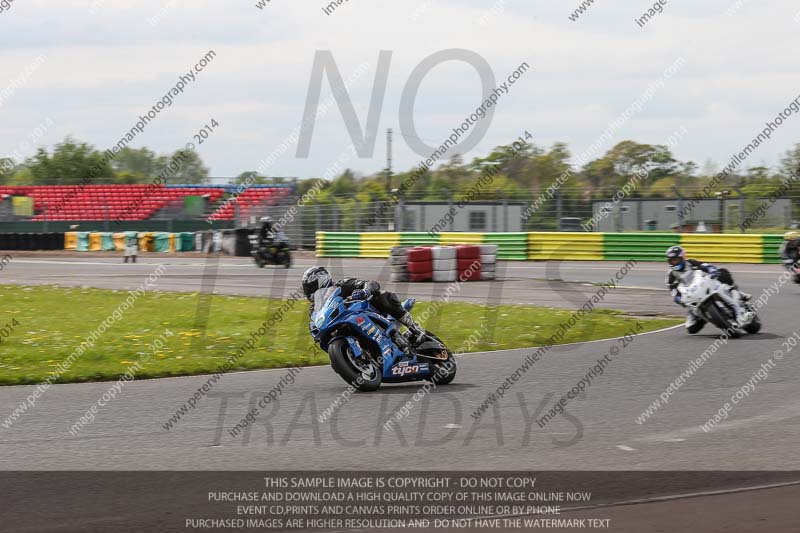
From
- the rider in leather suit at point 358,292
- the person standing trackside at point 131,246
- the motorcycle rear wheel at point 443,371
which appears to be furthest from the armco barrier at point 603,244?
the rider in leather suit at point 358,292

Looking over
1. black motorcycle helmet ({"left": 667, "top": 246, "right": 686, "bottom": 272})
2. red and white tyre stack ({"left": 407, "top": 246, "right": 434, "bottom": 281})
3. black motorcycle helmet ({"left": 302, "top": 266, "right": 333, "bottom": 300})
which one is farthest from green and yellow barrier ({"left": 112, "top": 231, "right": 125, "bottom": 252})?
black motorcycle helmet ({"left": 302, "top": 266, "right": 333, "bottom": 300})

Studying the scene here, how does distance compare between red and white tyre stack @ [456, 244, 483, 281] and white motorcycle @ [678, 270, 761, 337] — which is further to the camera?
red and white tyre stack @ [456, 244, 483, 281]

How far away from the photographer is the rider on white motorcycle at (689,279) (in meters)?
14.1

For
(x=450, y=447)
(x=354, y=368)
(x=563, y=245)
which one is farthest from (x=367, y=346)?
(x=563, y=245)

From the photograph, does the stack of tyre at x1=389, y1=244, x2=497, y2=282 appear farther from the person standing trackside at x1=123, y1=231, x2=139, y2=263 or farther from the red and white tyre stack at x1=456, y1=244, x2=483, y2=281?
the person standing trackside at x1=123, y1=231, x2=139, y2=263

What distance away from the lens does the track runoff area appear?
5.59m

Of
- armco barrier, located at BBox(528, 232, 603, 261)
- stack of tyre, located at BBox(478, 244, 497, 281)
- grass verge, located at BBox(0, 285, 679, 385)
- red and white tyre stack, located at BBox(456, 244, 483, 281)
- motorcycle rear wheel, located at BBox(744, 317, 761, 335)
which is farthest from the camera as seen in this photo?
armco barrier, located at BBox(528, 232, 603, 261)

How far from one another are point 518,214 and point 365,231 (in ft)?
23.1

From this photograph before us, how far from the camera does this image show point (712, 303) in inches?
552

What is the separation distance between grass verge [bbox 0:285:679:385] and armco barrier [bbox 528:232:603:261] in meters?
14.9

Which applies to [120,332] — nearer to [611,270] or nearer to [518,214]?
[611,270]

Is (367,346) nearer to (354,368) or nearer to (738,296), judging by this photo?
(354,368)

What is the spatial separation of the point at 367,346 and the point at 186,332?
630 centimetres

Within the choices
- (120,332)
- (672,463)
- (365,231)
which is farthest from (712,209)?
(672,463)
